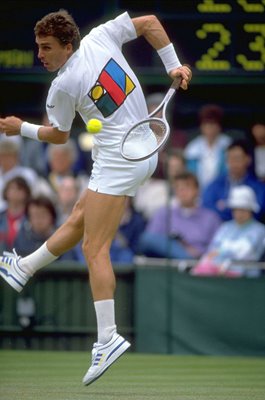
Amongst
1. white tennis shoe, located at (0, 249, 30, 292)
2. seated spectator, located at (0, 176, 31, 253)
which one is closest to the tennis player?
white tennis shoe, located at (0, 249, 30, 292)

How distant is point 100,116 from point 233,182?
496 centimetres

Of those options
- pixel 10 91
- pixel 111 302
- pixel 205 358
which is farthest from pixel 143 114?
pixel 10 91

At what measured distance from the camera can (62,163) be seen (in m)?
14.5

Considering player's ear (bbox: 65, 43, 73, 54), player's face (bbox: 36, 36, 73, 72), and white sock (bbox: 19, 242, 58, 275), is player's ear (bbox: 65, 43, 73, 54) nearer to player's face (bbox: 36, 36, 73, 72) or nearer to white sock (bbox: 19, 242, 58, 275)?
player's face (bbox: 36, 36, 73, 72)

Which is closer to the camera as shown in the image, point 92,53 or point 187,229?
point 92,53

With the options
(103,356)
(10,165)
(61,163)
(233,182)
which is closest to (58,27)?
(103,356)

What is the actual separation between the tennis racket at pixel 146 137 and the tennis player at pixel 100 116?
67mm

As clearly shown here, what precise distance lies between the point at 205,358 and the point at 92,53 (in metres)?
4.67

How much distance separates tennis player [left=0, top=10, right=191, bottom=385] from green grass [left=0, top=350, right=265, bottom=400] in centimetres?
41

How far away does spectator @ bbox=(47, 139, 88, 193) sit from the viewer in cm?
1438

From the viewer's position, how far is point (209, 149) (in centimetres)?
1412

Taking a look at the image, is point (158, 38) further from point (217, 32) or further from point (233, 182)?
point (233, 182)

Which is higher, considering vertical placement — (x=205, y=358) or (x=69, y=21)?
(x=69, y=21)

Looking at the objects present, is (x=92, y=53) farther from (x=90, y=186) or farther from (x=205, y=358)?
A: (x=205, y=358)
